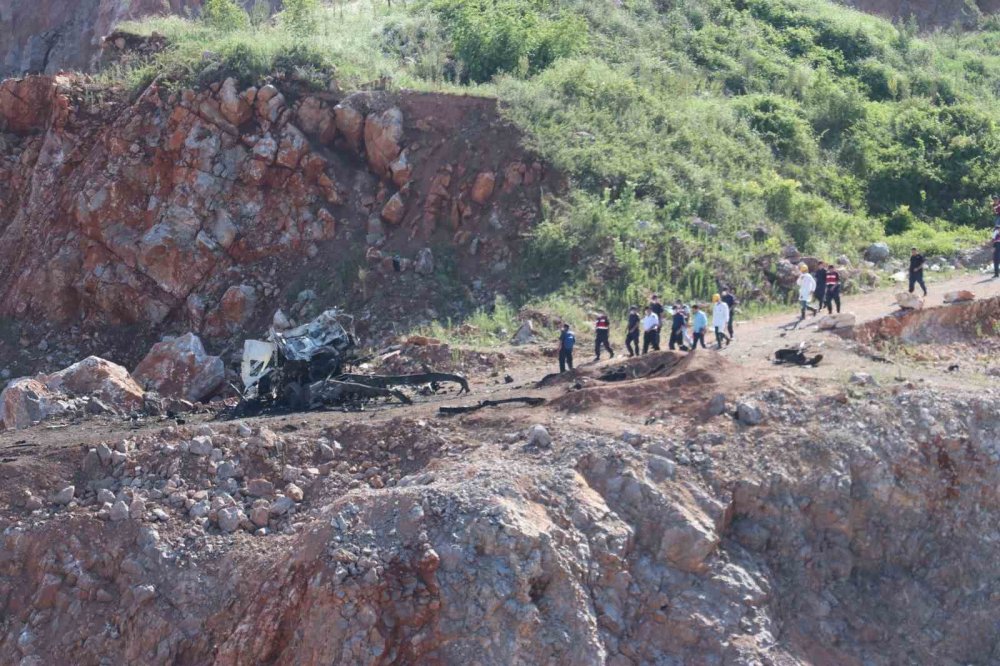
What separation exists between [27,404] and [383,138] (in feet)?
29.9

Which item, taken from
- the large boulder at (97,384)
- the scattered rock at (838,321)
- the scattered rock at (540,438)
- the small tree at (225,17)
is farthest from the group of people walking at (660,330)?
the small tree at (225,17)

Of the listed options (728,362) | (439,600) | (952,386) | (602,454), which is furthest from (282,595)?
(952,386)

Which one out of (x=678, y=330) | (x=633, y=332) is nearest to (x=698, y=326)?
(x=678, y=330)

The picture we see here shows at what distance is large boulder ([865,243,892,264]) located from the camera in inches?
1095

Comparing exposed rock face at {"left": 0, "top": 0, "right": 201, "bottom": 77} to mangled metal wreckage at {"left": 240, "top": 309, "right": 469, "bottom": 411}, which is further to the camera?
exposed rock face at {"left": 0, "top": 0, "right": 201, "bottom": 77}

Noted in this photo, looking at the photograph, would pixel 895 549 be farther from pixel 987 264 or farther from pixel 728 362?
pixel 987 264

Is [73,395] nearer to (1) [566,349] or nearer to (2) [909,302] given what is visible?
(1) [566,349]

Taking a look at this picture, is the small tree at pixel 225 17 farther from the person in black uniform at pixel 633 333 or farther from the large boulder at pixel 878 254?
the large boulder at pixel 878 254

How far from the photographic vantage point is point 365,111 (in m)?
28.0

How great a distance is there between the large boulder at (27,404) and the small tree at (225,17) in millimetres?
12198

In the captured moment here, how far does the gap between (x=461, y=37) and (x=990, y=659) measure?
1991cm

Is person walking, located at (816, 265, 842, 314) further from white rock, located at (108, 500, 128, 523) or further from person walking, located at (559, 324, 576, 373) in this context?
white rock, located at (108, 500, 128, 523)

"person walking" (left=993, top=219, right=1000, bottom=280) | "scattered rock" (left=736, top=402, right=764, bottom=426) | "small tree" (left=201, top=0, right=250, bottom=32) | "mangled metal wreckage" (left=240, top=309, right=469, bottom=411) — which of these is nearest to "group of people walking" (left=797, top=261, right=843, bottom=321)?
"person walking" (left=993, top=219, right=1000, bottom=280)

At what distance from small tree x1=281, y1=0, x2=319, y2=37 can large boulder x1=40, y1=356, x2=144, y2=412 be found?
36.1ft
